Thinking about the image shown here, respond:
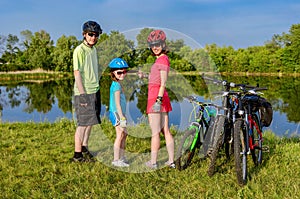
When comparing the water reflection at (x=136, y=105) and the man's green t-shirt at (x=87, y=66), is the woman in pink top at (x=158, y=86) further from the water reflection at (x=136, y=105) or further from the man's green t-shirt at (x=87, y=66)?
the man's green t-shirt at (x=87, y=66)

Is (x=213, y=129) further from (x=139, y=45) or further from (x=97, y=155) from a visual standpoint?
(x=97, y=155)

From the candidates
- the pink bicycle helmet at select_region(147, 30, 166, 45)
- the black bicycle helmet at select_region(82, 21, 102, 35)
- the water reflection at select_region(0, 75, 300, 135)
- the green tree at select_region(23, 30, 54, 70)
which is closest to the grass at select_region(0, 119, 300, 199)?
the water reflection at select_region(0, 75, 300, 135)

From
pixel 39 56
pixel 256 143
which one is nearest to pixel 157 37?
pixel 256 143

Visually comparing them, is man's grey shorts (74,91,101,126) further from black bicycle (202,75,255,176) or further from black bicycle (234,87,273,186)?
black bicycle (234,87,273,186)

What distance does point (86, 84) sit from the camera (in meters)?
4.04

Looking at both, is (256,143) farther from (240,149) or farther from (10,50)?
(10,50)

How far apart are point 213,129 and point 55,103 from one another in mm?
16457

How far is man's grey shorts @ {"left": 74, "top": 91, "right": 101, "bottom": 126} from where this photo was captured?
4012mm

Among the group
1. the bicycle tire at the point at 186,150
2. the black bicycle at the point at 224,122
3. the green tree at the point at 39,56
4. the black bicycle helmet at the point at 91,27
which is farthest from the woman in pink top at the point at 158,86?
the green tree at the point at 39,56

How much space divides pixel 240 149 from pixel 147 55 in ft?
5.70

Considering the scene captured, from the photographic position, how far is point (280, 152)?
447 cm

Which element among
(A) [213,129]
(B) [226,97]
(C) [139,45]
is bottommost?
(A) [213,129]

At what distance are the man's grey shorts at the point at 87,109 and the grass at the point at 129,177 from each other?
553 mm

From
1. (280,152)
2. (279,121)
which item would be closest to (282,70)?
(279,121)
